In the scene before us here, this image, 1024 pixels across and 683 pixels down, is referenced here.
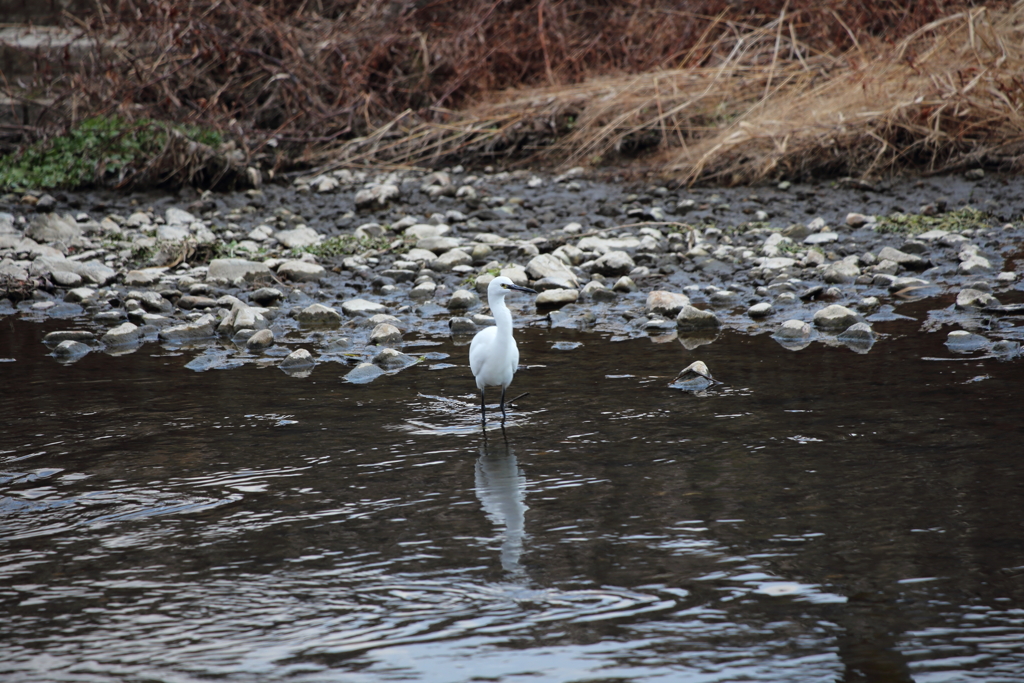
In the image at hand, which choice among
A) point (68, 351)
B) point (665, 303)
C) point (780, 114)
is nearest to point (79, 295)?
point (68, 351)

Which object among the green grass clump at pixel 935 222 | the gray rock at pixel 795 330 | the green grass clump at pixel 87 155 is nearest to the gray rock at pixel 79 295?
the green grass clump at pixel 87 155

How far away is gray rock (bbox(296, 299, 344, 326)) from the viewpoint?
6.09 m

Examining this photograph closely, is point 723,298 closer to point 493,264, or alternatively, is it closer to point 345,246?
point 493,264

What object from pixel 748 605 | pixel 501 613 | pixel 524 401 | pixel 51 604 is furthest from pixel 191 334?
pixel 748 605

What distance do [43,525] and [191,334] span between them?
2.82 m

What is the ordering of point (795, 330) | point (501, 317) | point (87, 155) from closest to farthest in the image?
1. point (501, 317)
2. point (795, 330)
3. point (87, 155)

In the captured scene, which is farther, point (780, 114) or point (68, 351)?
point (780, 114)

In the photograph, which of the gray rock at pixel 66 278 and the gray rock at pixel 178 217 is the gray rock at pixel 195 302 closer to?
the gray rock at pixel 66 278

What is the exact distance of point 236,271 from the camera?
22.7 feet

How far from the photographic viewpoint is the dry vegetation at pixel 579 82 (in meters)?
8.63

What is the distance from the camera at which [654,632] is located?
2395mm

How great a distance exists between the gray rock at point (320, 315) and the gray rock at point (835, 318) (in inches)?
121

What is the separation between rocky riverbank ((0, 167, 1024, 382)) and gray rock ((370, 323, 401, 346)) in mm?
10

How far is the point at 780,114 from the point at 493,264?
3851mm
